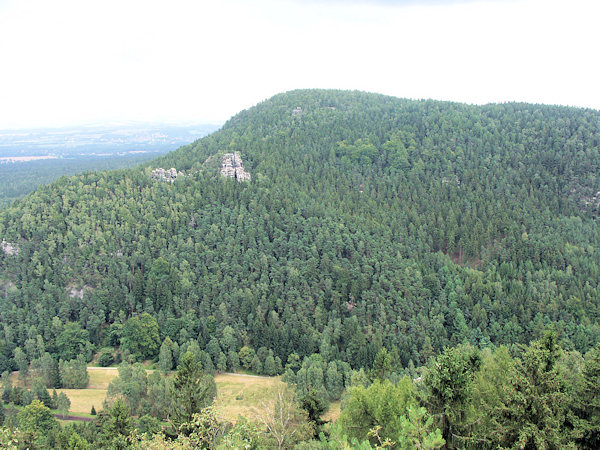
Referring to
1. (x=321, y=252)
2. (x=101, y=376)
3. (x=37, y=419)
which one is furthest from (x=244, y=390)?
(x=321, y=252)

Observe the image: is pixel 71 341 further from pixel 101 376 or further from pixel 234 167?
pixel 234 167

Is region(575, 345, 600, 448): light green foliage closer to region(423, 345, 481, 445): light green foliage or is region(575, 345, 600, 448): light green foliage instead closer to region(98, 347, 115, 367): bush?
region(423, 345, 481, 445): light green foliage

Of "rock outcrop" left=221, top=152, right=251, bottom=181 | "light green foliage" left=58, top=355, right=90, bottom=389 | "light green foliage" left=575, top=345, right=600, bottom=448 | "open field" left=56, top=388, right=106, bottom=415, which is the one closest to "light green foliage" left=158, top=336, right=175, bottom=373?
"open field" left=56, top=388, right=106, bottom=415

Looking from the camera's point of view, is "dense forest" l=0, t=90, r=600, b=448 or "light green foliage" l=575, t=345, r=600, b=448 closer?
"light green foliage" l=575, t=345, r=600, b=448

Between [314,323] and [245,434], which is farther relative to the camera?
[314,323]

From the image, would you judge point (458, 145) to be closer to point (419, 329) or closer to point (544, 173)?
point (544, 173)

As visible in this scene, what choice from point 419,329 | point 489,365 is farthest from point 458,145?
point 489,365

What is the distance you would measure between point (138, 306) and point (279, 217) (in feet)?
131

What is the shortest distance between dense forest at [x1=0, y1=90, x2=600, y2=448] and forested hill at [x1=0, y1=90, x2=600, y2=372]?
0.43 metres

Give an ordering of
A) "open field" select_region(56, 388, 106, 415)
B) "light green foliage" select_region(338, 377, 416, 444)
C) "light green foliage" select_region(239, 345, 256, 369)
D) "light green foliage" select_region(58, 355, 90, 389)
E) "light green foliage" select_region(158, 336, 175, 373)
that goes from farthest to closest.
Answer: "light green foliage" select_region(239, 345, 256, 369), "light green foliage" select_region(158, 336, 175, 373), "light green foliage" select_region(58, 355, 90, 389), "open field" select_region(56, 388, 106, 415), "light green foliage" select_region(338, 377, 416, 444)

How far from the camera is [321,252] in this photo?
3755 inches

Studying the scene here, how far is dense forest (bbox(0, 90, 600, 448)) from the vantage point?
7644 cm

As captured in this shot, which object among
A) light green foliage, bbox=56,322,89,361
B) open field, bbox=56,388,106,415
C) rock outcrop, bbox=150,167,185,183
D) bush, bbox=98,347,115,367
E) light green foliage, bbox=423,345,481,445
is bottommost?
open field, bbox=56,388,106,415

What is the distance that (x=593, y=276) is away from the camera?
84375 mm
